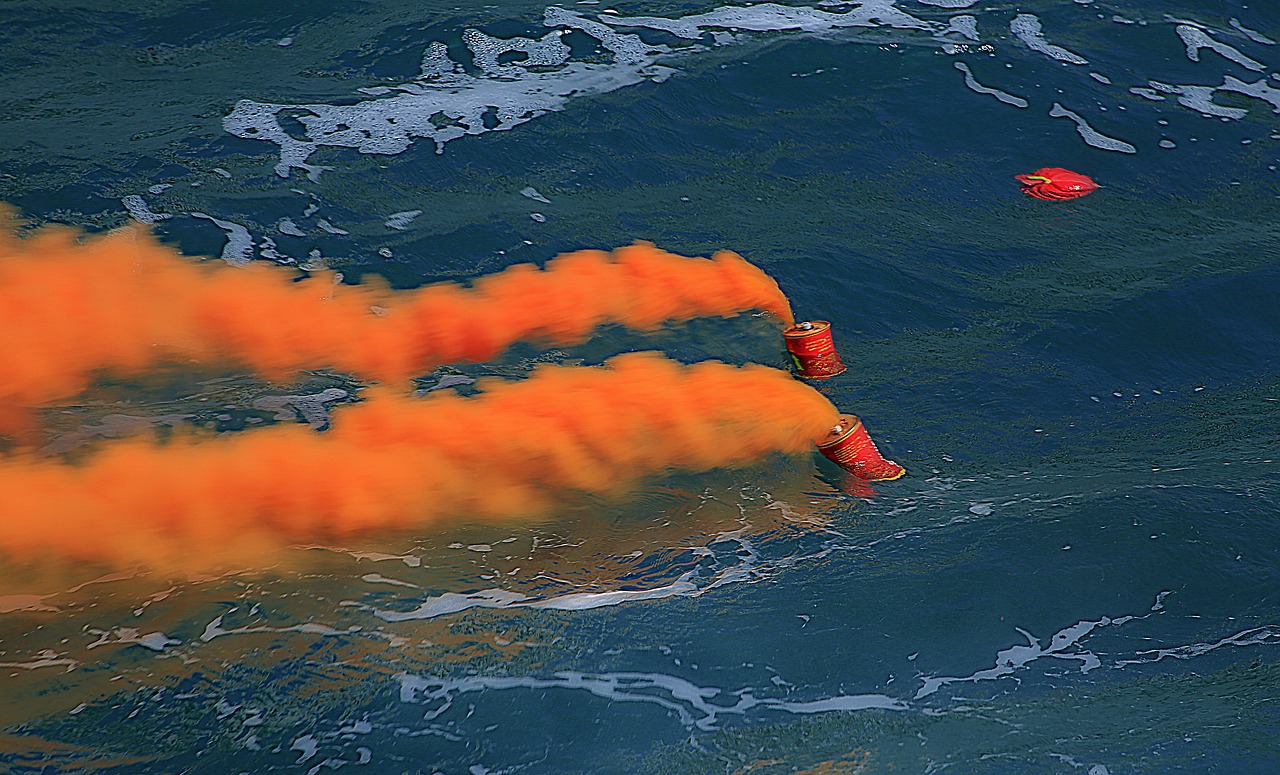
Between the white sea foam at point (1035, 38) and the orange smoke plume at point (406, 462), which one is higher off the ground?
the white sea foam at point (1035, 38)

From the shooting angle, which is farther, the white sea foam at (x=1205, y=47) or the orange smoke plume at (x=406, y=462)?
the white sea foam at (x=1205, y=47)

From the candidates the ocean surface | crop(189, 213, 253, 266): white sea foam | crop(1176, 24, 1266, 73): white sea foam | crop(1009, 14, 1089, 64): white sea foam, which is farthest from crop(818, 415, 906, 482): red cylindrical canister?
crop(1176, 24, 1266, 73): white sea foam

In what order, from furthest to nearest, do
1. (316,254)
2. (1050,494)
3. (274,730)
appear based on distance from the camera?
1. (316,254)
2. (1050,494)
3. (274,730)

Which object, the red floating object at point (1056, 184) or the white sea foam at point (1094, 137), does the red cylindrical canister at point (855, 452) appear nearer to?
the red floating object at point (1056, 184)

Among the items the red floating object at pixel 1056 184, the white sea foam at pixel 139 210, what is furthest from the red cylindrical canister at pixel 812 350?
the white sea foam at pixel 139 210

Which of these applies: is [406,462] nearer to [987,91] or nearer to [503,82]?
[503,82]

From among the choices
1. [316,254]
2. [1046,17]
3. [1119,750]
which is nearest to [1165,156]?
[1046,17]

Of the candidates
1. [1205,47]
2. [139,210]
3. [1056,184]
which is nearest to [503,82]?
[139,210]

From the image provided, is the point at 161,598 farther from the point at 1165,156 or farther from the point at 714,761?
the point at 1165,156
